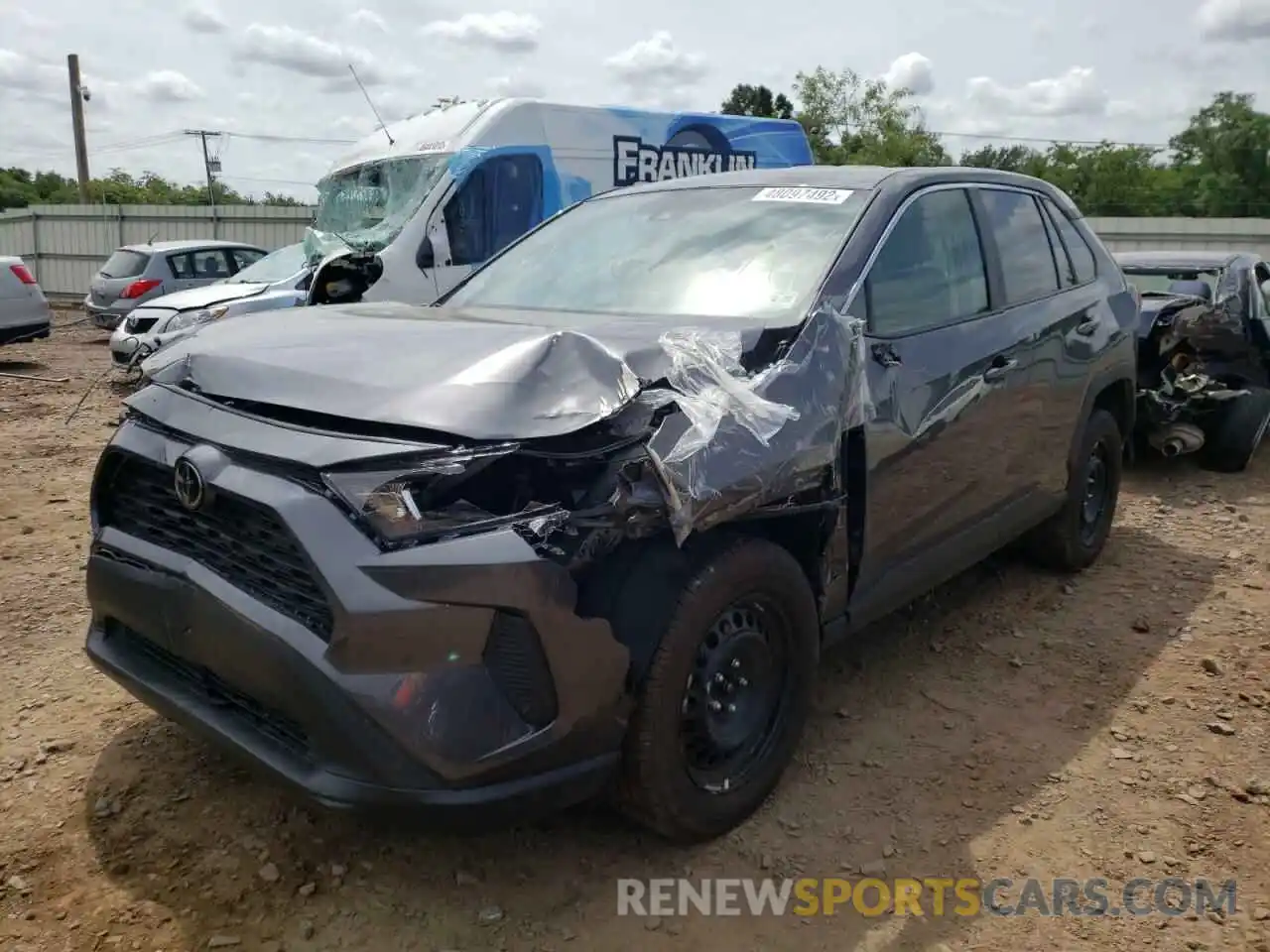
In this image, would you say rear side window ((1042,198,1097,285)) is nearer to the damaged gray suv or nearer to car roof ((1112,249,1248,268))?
the damaged gray suv

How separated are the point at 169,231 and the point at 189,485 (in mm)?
23385

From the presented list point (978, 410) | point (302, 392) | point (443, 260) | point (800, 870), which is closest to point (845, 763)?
point (800, 870)

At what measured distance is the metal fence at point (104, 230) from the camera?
22.0 m

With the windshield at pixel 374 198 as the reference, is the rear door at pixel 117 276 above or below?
below

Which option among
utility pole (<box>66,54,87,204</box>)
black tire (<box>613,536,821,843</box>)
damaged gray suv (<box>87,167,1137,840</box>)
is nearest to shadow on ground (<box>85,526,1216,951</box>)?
black tire (<box>613,536,821,843</box>)

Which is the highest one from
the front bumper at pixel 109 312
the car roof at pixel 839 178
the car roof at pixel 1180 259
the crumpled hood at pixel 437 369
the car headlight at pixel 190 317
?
the car roof at pixel 839 178

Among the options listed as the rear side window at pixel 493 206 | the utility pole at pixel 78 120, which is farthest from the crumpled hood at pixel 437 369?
the utility pole at pixel 78 120

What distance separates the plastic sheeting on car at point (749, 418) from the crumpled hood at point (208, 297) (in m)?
8.93

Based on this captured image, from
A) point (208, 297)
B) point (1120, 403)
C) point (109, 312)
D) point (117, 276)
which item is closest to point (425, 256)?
point (208, 297)

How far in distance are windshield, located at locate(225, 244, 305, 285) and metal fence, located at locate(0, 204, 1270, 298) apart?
31.8 ft

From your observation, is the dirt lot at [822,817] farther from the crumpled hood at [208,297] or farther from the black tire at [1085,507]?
the crumpled hood at [208,297]

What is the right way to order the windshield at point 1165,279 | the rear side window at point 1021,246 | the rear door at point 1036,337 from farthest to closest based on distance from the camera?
the windshield at point 1165,279 < the rear side window at point 1021,246 < the rear door at point 1036,337

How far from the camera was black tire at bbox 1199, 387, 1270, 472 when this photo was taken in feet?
22.5

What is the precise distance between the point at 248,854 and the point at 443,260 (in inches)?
292
